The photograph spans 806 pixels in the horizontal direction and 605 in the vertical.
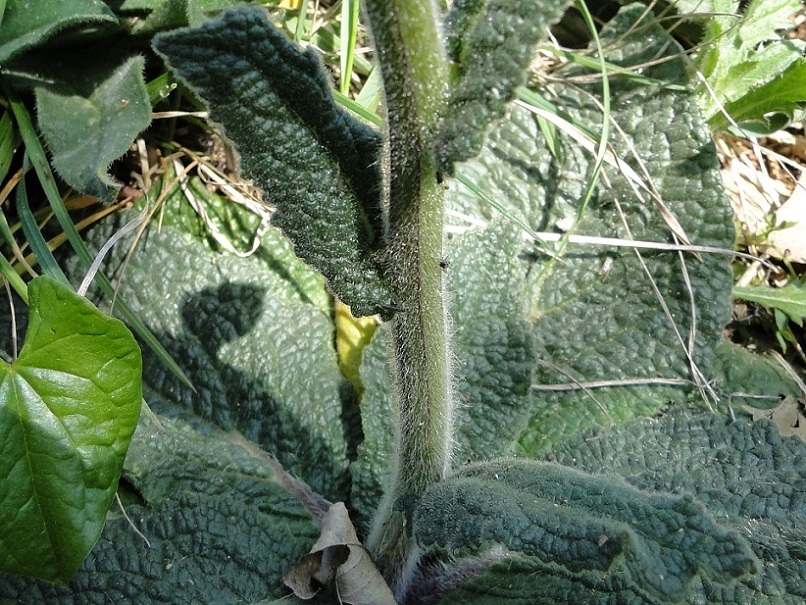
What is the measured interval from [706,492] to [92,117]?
1575 millimetres

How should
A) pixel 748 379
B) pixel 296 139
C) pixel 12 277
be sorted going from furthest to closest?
pixel 748 379 → pixel 12 277 → pixel 296 139

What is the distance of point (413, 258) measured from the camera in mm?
1195

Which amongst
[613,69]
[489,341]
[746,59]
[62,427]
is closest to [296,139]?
[62,427]

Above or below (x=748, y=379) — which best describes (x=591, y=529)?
above

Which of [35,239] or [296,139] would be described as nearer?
[296,139]

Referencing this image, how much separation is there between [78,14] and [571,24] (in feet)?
4.83

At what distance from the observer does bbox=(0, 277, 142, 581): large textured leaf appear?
1.26 m

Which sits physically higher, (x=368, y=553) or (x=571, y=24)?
(x=571, y=24)

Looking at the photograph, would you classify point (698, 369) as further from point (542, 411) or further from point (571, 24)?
point (571, 24)

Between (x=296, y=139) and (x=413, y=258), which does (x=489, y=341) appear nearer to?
(x=413, y=258)

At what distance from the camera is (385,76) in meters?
1.02

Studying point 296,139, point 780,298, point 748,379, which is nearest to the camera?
point 296,139

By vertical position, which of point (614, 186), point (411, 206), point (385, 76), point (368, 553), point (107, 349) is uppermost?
point (385, 76)

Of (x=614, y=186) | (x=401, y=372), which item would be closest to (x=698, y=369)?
(x=614, y=186)
